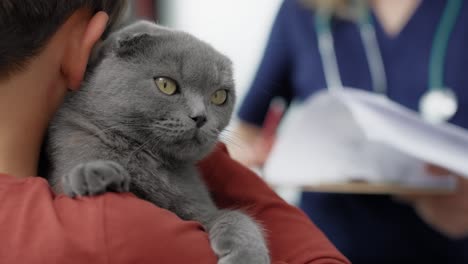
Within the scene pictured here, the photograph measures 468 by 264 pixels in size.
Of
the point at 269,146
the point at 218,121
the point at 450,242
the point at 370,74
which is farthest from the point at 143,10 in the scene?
the point at 218,121

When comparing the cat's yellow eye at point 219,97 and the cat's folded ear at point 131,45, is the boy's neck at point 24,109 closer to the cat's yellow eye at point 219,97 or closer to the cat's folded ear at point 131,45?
the cat's folded ear at point 131,45

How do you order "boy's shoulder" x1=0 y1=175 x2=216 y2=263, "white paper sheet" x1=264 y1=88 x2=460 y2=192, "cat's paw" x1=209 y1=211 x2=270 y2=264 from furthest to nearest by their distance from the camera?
"white paper sheet" x1=264 y1=88 x2=460 y2=192
"cat's paw" x1=209 y1=211 x2=270 y2=264
"boy's shoulder" x1=0 y1=175 x2=216 y2=263

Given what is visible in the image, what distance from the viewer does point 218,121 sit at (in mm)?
719

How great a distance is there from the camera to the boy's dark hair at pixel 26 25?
569 millimetres

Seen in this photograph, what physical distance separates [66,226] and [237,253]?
0.19m

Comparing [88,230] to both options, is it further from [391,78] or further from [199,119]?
[391,78]

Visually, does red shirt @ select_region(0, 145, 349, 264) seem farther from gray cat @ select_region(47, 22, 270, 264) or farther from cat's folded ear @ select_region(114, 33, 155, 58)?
cat's folded ear @ select_region(114, 33, 155, 58)

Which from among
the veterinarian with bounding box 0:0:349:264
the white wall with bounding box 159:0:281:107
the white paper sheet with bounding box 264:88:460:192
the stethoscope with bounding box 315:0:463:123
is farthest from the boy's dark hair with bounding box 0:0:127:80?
the white wall with bounding box 159:0:281:107

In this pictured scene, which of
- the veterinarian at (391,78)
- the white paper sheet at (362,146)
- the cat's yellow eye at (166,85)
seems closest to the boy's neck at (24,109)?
the cat's yellow eye at (166,85)

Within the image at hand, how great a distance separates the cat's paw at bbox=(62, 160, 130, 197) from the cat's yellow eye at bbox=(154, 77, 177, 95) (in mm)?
113

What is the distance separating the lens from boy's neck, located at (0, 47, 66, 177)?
2.03 feet

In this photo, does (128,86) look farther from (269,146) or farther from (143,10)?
(143,10)

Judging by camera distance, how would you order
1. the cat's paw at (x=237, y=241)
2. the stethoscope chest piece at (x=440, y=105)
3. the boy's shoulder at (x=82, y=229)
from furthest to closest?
the stethoscope chest piece at (x=440, y=105), the cat's paw at (x=237, y=241), the boy's shoulder at (x=82, y=229)

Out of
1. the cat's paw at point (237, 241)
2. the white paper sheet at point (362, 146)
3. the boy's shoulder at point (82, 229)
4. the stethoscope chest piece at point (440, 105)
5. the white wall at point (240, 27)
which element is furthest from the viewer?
the white wall at point (240, 27)
